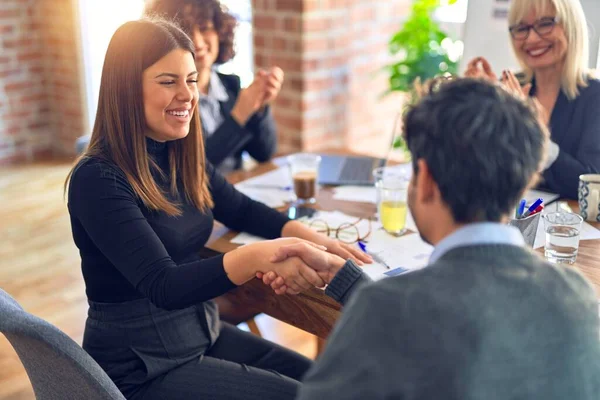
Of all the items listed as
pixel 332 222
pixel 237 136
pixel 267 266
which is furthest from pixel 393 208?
pixel 237 136

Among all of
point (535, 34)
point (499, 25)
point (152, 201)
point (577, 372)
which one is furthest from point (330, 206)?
point (499, 25)

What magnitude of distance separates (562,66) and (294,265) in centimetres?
120

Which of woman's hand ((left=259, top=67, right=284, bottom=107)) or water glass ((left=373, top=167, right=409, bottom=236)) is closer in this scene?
water glass ((left=373, top=167, right=409, bottom=236))

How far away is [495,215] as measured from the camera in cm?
87

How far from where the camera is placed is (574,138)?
2.02 metres

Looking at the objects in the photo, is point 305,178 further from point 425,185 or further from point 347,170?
point 425,185

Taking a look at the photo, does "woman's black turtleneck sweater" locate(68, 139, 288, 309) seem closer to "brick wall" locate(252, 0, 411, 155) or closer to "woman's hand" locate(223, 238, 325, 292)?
"woman's hand" locate(223, 238, 325, 292)

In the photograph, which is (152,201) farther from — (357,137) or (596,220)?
(357,137)

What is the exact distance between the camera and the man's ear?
868 mm

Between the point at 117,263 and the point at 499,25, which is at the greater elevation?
the point at 499,25

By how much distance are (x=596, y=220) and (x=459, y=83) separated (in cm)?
104

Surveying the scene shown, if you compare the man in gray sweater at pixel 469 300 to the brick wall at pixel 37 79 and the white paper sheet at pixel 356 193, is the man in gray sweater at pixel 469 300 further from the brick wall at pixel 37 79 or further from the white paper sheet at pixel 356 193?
the brick wall at pixel 37 79

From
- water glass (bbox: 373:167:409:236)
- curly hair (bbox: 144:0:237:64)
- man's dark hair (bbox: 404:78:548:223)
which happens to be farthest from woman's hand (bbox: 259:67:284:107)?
man's dark hair (bbox: 404:78:548:223)

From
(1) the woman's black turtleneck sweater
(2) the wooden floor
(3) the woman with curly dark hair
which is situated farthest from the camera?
(2) the wooden floor
